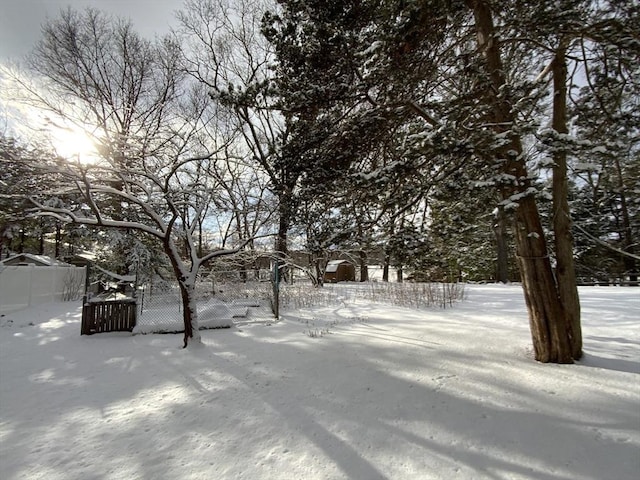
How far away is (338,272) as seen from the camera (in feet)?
101

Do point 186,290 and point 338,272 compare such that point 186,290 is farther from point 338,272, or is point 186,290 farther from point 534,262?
point 338,272

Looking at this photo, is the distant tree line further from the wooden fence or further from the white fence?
the white fence

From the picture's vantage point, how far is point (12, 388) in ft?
14.4

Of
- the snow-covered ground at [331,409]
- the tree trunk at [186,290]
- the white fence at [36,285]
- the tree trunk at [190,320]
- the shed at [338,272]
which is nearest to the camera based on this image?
the snow-covered ground at [331,409]

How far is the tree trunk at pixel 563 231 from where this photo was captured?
436 centimetres

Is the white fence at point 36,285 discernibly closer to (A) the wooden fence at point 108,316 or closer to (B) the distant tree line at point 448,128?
(A) the wooden fence at point 108,316

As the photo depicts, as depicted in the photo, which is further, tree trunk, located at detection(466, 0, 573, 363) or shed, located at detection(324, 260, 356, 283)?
shed, located at detection(324, 260, 356, 283)

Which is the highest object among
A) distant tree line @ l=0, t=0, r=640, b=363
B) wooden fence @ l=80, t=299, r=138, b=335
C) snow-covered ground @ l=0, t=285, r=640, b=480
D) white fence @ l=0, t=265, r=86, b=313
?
distant tree line @ l=0, t=0, r=640, b=363

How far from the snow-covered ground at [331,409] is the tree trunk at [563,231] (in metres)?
0.63

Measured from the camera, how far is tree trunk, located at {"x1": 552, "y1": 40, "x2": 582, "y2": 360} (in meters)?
4.36

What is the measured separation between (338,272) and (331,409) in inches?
1081

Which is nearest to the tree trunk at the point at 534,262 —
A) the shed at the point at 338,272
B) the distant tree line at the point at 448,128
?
the distant tree line at the point at 448,128

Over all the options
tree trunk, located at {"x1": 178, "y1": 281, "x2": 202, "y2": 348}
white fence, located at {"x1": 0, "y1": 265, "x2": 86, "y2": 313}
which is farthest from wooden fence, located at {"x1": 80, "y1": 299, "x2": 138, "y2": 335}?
white fence, located at {"x1": 0, "y1": 265, "x2": 86, "y2": 313}

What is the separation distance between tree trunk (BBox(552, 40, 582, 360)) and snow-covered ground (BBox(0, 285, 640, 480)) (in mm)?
631
